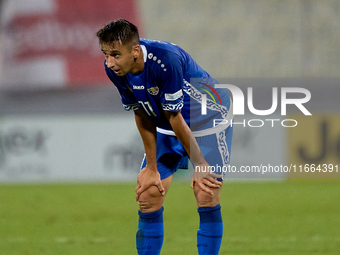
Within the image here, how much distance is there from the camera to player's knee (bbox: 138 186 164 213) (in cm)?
330

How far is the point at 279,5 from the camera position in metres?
11.9

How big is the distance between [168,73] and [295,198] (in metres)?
5.14

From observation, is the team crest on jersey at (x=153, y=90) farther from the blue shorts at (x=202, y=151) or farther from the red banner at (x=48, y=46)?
the red banner at (x=48, y=46)

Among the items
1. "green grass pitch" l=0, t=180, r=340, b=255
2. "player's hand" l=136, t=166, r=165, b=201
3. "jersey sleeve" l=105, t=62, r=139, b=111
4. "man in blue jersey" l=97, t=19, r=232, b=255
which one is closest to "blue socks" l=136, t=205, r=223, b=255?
"man in blue jersey" l=97, t=19, r=232, b=255

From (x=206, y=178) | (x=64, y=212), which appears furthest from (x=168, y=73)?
(x=64, y=212)

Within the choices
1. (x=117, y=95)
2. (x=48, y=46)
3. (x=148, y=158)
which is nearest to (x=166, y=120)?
(x=148, y=158)

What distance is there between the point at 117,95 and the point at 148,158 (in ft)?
23.2

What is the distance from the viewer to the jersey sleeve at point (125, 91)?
3154 mm

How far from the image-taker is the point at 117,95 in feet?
33.7

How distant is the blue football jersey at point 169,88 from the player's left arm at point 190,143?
65 mm

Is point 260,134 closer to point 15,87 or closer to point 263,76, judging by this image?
point 263,76

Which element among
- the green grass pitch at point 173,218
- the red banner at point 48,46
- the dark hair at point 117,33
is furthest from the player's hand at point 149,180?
the red banner at point 48,46

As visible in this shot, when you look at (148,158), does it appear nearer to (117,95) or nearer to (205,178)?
(205,178)

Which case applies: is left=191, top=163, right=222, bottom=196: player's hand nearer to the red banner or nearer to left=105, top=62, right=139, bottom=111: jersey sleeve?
left=105, top=62, right=139, bottom=111: jersey sleeve
